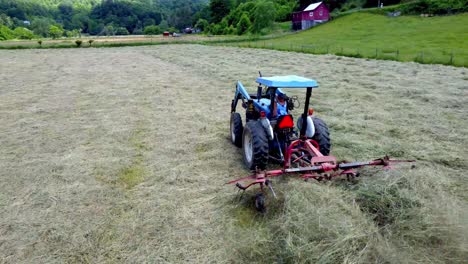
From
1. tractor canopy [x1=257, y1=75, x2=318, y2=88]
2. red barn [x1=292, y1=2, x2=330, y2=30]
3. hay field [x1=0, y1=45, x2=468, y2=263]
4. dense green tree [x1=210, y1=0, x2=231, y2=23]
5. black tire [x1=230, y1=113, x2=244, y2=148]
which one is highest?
dense green tree [x1=210, y1=0, x2=231, y2=23]

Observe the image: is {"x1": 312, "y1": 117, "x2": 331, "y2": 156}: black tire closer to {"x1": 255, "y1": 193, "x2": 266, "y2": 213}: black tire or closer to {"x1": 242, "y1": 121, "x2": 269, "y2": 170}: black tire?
{"x1": 242, "y1": 121, "x2": 269, "y2": 170}: black tire

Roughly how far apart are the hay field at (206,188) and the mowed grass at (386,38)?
1454cm

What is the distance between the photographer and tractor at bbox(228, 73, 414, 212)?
4.22 metres

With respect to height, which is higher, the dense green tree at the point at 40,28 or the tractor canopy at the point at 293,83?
the dense green tree at the point at 40,28

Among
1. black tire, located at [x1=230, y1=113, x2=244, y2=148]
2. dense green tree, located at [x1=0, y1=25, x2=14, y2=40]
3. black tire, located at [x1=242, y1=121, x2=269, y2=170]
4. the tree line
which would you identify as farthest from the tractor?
dense green tree, located at [x1=0, y1=25, x2=14, y2=40]

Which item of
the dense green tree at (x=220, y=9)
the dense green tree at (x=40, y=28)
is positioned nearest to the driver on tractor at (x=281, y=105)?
the dense green tree at (x=220, y=9)

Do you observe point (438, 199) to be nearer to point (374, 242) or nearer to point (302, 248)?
point (374, 242)

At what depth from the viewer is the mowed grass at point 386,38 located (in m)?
25.8

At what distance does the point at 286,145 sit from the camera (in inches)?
206

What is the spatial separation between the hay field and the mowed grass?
1454 cm

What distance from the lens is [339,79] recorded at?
45.6 ft

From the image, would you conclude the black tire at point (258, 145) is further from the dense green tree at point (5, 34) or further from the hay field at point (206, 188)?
the dense green tree at point (5, 34)

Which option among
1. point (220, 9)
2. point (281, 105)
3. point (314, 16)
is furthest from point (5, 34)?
point (281, 105)

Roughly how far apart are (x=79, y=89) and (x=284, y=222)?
12.2 metres
